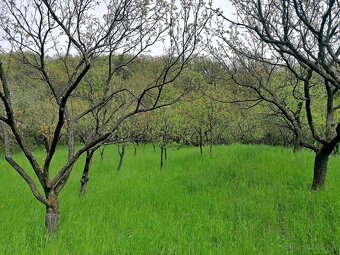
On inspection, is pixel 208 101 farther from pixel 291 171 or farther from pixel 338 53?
pixel 338 53

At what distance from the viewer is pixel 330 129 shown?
25.3 feet

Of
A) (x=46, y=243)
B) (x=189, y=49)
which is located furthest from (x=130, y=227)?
(x=189, y=49)

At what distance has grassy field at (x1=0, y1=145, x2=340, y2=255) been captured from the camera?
484cm

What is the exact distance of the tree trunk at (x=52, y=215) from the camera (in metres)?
5.15

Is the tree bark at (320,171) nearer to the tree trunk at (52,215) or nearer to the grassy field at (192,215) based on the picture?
the grassy field at (192,215)

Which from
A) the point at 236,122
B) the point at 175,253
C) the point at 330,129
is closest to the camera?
the point at 175,253

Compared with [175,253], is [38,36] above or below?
above

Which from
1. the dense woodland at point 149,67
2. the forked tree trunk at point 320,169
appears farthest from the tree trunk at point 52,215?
the forked tree trunk at point 320,169

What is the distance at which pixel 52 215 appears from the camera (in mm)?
5191

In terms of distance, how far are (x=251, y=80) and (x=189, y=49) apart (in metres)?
3.37

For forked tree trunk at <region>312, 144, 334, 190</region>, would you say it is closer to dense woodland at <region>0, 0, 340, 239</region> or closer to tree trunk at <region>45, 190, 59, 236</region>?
dense woodland at <region>0, 0, 340, 239</region>

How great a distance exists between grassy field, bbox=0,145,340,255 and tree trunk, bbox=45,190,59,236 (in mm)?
141

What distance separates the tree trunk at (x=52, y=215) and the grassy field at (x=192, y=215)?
14 centimetres

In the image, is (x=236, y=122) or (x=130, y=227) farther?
(x=236, y=122)
